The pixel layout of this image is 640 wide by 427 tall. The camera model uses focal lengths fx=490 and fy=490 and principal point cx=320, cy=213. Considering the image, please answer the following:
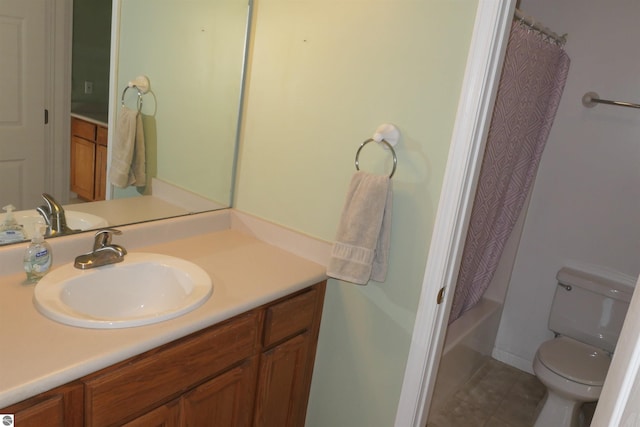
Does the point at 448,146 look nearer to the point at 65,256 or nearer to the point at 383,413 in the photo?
the point at 383,413

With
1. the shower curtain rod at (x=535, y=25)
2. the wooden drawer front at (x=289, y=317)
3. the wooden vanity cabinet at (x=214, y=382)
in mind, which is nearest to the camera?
the wooden vanity cabinet at (x=214, y=382)

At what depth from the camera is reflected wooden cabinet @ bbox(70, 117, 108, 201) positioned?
1497 millimetres

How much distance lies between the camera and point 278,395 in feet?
5.62

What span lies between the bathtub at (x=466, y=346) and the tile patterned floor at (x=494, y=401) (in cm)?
5

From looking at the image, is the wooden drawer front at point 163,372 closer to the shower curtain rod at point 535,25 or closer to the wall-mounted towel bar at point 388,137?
the wall-mounted towel bar at point 388,137

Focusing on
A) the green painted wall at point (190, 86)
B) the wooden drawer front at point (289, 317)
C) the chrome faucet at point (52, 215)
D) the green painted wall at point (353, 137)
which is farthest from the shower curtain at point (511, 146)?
the chrome faucet at point (52, 215)

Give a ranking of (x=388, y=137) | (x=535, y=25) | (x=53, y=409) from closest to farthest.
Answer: (x=53, y=409) < (x=388, y=137) < (x=535, y=25)

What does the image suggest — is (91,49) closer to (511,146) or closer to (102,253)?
(102,253)

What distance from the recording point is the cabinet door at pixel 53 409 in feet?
3.12

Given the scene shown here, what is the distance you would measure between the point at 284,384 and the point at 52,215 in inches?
36.9

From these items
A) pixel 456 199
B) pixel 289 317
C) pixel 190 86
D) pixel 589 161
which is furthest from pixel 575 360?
pixel 190 86

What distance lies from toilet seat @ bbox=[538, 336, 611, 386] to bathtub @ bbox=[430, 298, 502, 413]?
0.34 m

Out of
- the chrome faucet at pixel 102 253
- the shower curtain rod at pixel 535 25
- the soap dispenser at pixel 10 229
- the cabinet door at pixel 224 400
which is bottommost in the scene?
the cabinet door at pixel 224 400

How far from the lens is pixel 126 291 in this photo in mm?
1484
